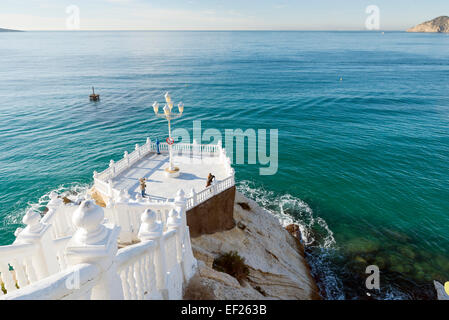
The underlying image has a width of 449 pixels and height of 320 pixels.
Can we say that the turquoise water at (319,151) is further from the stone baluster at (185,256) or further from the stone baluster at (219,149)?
the stone baluster at (185,256)


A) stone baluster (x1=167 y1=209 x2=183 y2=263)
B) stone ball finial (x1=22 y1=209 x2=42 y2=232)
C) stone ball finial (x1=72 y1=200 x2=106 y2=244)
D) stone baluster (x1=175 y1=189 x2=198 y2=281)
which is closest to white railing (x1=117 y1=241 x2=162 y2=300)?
stone ball finial (x1=72 y1=200 x2=106 y2=244)

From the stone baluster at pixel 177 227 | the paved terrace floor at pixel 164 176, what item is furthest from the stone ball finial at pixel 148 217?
the paved terrace floor at pixel 164 176

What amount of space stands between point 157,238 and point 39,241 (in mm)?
3203

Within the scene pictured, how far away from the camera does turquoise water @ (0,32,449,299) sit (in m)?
21.8

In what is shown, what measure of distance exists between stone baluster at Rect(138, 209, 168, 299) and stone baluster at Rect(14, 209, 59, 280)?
2732 millimetres

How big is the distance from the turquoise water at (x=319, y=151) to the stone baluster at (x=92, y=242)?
1804 cm

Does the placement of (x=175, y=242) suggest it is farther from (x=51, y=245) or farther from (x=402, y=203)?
(x=402, y=203)

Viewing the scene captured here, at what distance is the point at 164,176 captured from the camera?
1870cm

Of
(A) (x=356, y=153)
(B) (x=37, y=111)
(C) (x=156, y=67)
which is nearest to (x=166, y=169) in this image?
(A) (x=356, y=153)

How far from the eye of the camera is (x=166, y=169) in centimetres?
1869

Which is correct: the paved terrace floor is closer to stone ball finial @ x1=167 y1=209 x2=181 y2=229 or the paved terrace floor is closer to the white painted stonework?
the white painted stonework

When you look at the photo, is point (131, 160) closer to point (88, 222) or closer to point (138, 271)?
point (138, 271)

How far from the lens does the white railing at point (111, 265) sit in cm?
389

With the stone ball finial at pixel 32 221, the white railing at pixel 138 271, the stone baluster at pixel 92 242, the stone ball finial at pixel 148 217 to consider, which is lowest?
the white railing at pixel 138 271
